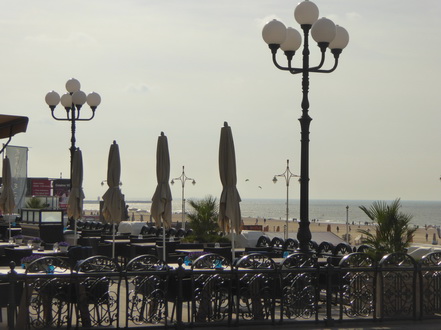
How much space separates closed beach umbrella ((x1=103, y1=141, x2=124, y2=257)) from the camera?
17.0 m

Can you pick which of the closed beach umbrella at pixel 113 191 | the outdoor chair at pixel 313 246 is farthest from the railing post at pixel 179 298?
the closed beach umbrella at pixel 113 191

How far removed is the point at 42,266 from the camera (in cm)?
1027

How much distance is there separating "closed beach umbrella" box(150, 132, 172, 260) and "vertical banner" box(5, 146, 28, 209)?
1241 inches

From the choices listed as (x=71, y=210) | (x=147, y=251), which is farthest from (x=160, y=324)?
(x=71, y=210)

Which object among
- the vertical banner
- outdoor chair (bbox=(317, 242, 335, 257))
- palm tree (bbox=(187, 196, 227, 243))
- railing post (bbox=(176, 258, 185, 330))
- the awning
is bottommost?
railing post (bbox=(176, 258, 185, 330))

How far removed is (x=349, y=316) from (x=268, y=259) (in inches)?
56.2

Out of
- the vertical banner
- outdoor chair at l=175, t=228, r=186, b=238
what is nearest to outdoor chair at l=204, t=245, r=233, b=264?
outdoor chair at l=175, t=228, r=186, b=238

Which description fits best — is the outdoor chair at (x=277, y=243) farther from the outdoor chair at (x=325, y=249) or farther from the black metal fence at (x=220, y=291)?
the black metal fence at (x=220, y=291)

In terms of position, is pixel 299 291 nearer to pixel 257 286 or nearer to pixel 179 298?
pixel 257 286

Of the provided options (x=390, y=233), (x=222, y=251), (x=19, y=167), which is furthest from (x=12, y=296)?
(x=19, y=167)

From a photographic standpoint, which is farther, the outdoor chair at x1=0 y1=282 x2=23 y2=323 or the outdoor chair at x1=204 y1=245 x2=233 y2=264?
the outdoor chair at x1=204 y1=245 x2=233 y2=264

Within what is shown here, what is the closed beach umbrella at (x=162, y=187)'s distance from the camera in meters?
15.7

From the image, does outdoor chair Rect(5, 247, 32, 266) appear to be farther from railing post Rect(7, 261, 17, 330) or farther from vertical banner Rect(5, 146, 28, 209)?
vertical banner Rect(5, 146, 28, 209)

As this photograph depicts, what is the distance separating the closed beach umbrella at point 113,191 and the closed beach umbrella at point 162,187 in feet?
4.94
